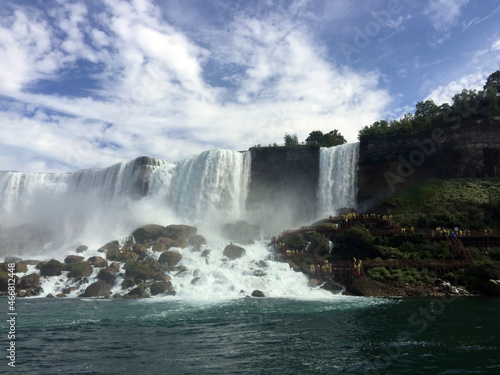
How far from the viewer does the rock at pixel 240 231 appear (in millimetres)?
40728

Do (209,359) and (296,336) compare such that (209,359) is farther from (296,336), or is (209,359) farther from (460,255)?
(460,255)

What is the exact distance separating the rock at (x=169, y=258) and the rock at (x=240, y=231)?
31.7 ft

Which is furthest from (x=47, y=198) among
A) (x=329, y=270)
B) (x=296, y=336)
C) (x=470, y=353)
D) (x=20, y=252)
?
(x=470, y=353)

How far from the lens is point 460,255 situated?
2700cm

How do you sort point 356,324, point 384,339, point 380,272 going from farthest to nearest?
point 380,272
point 356,324
point 384,339

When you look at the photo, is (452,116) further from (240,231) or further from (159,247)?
(159,247)

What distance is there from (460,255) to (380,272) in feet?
20.7

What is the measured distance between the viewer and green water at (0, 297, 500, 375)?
10383 millimetres

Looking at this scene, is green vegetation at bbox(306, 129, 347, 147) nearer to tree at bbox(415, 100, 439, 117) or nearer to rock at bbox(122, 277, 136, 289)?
tree at bbox(415, 100, 439, 117)

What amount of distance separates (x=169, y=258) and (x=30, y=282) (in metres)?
10.7

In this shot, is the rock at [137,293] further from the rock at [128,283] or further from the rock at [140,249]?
the rock at [140,249]

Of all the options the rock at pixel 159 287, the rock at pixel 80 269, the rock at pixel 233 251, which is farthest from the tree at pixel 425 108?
the rock at pixel 80 269

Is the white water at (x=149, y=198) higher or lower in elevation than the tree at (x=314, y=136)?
lower

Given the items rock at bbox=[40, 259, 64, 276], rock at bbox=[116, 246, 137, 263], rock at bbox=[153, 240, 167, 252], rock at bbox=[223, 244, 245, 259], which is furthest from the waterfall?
rock at bbox=[40, 259, 64, 276]
